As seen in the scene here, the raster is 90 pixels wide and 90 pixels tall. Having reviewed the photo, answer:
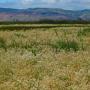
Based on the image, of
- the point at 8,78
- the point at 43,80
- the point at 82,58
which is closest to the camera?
the point at 43,80

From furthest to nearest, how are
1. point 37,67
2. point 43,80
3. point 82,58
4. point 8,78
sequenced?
1. point 82,58
2. point 37,67
3. point 8,78
4. point 43,80

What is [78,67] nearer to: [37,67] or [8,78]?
[37,67]

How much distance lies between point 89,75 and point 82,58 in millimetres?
2618

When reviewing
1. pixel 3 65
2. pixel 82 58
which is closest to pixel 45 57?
pixel 82 58

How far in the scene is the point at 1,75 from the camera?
10414 millimetres

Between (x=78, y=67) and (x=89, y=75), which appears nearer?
(x=89, y=75)

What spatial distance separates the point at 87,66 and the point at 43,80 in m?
2.32

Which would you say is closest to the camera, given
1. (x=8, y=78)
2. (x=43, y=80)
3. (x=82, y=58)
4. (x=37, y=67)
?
(x=43, y=80)

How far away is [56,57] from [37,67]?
2.26 meters

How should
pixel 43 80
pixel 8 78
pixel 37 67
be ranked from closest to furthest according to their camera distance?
pixel 43 80
pixel 8 78
pixel 37 67

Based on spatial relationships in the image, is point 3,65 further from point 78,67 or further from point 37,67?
point 78,67

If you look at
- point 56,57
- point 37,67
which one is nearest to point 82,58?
point 56,57

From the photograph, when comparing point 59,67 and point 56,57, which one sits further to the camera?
point 56,57

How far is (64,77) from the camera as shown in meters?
9.85
